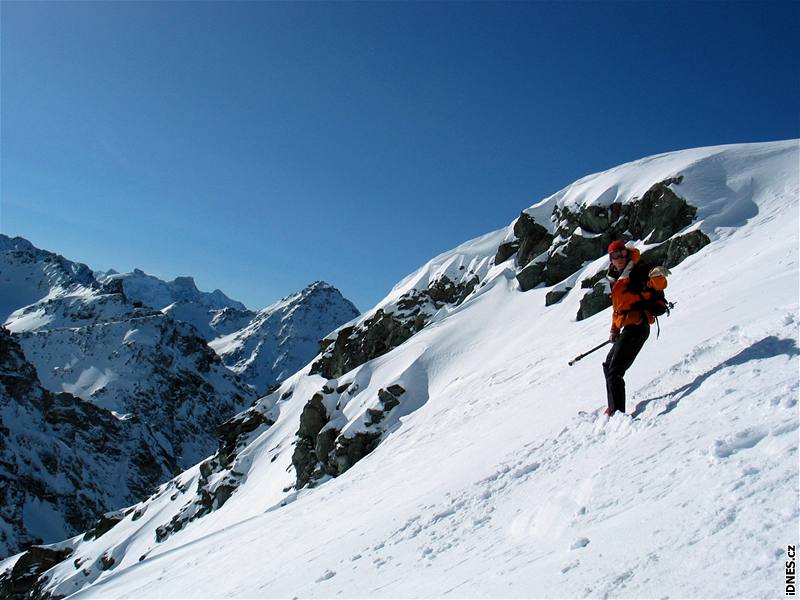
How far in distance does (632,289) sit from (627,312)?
0.33 meters

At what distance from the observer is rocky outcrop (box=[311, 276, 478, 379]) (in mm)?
50969

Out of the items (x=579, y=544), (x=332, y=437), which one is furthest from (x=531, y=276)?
(x=579, y=544)

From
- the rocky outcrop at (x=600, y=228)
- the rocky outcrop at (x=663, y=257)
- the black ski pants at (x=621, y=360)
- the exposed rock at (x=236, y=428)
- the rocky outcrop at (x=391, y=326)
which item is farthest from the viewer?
the exposed rock at (x=236, y=428)

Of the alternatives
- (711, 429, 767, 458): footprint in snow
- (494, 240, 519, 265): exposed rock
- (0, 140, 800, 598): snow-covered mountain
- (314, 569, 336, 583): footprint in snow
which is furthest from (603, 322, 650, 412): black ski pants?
(494, 240, 519, 265): exposed rock

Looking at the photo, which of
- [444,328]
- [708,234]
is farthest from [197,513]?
[708,234]

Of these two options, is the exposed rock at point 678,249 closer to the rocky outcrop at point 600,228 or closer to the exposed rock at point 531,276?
the rocky outcrop at point 600,228

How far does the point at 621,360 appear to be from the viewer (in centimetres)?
727

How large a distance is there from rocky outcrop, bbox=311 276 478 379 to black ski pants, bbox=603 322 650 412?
42319mm

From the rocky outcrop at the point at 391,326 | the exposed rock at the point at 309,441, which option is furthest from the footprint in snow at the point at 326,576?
the rocky outcrop at the point at 391,326

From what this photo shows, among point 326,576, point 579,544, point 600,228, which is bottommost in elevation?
point 326,576

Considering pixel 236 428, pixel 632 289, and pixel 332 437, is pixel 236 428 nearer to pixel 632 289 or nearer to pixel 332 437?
pixel 332 437

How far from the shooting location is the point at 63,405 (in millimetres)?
158500

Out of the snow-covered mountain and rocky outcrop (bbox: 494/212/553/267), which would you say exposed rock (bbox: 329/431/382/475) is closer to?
the snow-covered mountain

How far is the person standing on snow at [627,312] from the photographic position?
7.18 m
